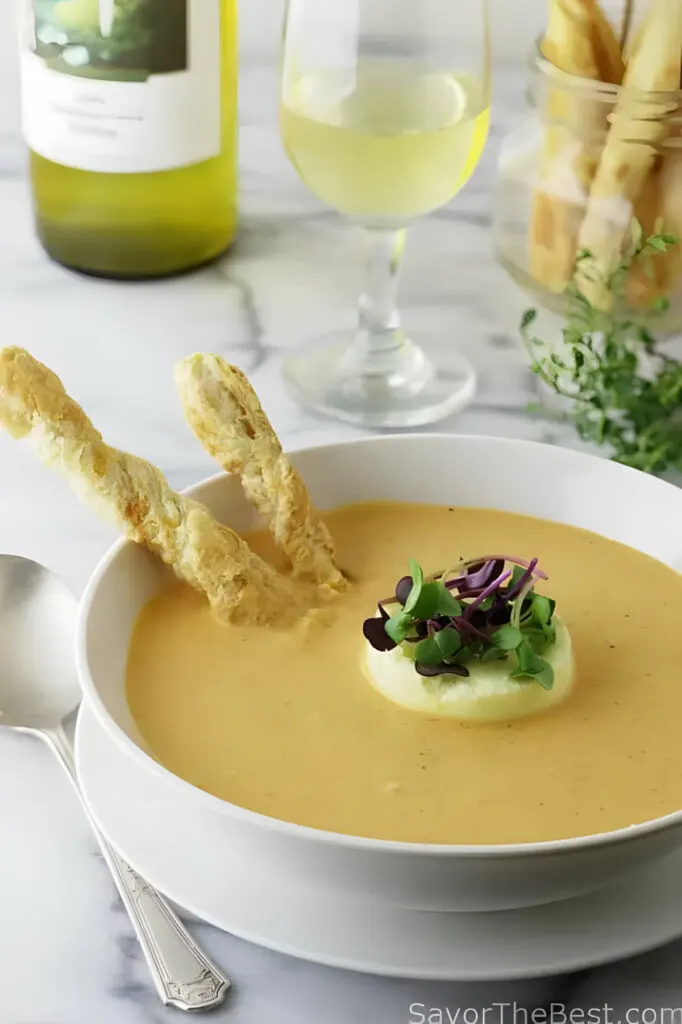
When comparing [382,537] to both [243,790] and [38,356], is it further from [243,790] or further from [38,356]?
[38,356]

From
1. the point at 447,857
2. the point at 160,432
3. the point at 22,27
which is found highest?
the point at 22,27

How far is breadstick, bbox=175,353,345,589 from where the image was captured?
0.85 metres

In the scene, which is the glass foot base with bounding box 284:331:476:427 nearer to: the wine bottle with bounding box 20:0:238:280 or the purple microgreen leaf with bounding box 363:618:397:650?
the wine bottle with bounding box 20:0:238:280

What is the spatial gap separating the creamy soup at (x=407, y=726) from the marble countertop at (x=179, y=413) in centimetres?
8

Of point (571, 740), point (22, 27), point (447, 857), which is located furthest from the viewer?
point (22, 27)

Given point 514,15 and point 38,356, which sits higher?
point 514,15

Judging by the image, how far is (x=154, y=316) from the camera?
1280mm

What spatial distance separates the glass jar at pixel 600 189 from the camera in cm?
106

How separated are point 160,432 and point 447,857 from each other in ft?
1.99

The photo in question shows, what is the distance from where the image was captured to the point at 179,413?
3.76ft

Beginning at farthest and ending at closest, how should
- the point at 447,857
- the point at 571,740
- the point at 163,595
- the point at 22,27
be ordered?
1. the point at 22,27
2. the point at 163,595
3. the point at 571,740
4. the point at 447,857

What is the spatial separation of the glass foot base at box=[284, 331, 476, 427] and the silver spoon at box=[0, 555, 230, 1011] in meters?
0.36

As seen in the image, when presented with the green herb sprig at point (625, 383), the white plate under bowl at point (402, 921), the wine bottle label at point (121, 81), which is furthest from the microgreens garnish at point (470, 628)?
the wine bottle label at point (121, 81)

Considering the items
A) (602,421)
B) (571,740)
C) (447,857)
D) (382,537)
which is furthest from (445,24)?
(447,857)
